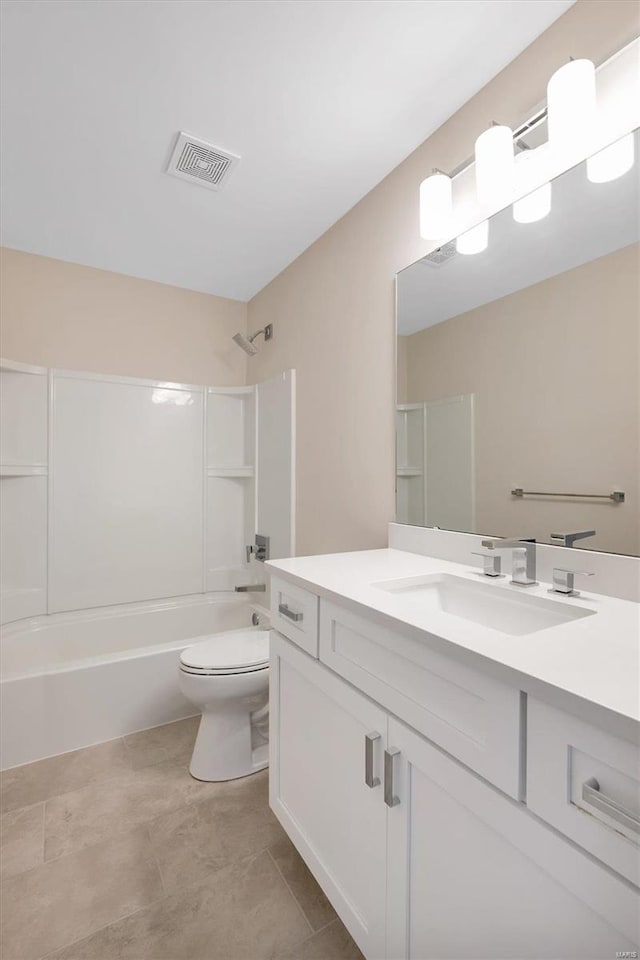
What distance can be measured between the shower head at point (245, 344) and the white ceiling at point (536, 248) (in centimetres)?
139

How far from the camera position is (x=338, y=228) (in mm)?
2088

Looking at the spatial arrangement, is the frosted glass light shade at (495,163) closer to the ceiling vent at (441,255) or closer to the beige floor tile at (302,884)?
the ceiling vent at (441,255)

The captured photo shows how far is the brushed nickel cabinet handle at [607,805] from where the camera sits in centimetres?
51

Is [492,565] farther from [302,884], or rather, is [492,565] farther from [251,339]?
[251,339]

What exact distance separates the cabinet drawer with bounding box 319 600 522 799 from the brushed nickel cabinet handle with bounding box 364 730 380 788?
7 cm

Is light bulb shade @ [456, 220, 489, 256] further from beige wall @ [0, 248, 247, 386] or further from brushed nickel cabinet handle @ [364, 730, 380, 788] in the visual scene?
beige wall @ [0, 248, 247, 386]

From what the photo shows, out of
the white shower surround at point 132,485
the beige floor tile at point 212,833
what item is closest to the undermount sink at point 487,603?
the beige floor tile at point 212,833

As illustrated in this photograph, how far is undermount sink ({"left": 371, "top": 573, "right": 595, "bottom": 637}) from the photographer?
38.9 inches

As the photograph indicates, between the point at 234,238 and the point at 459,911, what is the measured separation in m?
2.53

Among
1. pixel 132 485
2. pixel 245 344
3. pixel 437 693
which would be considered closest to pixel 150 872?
pixel 437 693

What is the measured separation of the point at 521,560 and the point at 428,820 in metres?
0.62

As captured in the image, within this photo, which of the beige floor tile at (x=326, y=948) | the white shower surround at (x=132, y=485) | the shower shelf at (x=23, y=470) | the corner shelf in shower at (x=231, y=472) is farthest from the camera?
the corner shelf in shower at (x=231, y=472)

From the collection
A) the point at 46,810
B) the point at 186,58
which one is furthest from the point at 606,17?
the point at 46,810

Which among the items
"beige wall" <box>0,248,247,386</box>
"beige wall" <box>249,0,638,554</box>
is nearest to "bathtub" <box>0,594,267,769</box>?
"beige wall" <box>249,0,638,554</box>
